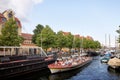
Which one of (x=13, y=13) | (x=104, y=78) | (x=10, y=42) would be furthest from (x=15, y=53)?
(x=13, y=13)

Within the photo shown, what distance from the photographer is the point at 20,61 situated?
39.3 meters

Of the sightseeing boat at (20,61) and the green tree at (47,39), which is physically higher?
the green tree at (47,39)

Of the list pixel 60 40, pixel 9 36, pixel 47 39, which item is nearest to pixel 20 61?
pixel 9 36

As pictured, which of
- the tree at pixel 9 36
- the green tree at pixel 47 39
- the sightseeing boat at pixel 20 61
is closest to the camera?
the sightseeing boat at pixel 20 61

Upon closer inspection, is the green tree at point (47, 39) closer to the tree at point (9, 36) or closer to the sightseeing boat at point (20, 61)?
the tree at point (9, 36)

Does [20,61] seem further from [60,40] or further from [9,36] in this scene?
[60,40]

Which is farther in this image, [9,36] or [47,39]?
[47,39]

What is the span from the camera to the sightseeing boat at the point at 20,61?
35.6 metres

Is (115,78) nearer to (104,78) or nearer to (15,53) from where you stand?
(104,78)

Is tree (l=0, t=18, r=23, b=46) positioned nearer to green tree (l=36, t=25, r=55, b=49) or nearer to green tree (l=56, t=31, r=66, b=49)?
green tree (l=36, t=25, r=55, b=49)

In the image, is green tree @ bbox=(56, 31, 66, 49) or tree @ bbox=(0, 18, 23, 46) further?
green tree @ bbox=(56, 31, 66, 49)

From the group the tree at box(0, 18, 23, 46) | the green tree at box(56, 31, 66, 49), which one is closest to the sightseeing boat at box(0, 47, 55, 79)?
the tree at box(0, 18, 23, 46)

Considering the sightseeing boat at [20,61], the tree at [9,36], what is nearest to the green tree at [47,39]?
the tree at [9,36]

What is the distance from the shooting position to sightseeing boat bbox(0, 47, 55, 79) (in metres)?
35.6
